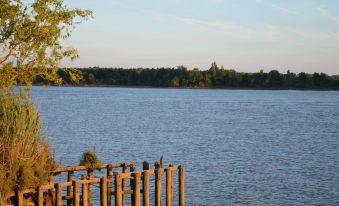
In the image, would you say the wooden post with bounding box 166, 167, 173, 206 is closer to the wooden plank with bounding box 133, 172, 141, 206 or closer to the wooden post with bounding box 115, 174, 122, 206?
the wooden plank with bounding box 133, 172, 141, 206

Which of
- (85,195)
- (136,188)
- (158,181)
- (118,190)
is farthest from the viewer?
(158,181)

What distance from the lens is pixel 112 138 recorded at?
5412cm

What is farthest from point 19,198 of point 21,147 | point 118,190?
point 118,190

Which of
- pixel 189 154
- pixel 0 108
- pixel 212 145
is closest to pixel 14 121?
pixel 0 108

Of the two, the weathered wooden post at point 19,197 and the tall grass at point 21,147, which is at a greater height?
the tall grass at point 21,147

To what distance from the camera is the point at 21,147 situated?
17.3m

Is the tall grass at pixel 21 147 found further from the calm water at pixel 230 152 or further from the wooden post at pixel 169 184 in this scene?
the wooden post at pixel 169 184

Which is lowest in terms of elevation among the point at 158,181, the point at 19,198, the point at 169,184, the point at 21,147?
→ the point at 169,184

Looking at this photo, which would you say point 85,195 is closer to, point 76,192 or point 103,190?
point 103,190

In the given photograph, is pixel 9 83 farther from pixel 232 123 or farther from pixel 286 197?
pixel 232 123

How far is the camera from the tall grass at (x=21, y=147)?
16.5 meters

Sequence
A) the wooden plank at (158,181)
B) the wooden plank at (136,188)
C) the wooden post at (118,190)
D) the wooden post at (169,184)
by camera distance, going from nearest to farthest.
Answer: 1. the wooden post at (118,190)
2. the wooden plank at (136,188)
3. the wooden plank at (158,181)
4. the wooden post at (169,184)

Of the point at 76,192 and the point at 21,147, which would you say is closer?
the point at 21,147

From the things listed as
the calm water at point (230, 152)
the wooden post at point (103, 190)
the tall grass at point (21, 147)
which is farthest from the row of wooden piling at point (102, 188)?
the calm water at point (230, 152)
